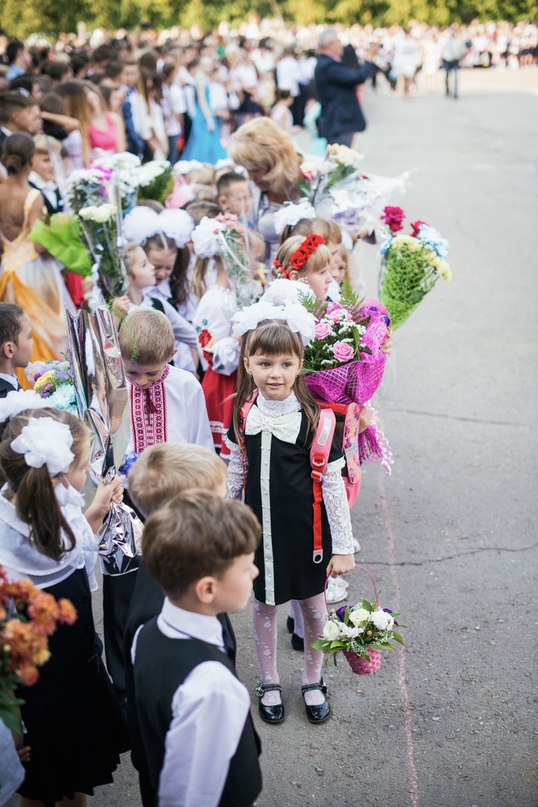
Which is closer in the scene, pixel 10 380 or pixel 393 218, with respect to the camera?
pixel 10 380

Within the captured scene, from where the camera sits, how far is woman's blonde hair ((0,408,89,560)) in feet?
7.90

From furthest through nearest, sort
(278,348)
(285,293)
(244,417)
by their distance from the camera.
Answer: (285,293), (244,417), (278,348)

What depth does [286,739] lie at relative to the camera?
3.26 meters

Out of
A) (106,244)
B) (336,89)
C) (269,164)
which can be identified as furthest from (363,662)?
(336,89)

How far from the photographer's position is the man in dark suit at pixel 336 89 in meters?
10.7

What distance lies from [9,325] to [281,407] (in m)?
1.27

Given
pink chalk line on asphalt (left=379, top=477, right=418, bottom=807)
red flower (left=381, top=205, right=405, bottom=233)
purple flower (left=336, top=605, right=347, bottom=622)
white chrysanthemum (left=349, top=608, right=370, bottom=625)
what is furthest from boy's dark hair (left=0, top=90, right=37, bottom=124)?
white chrysanthemum (left=349, top=608, right=370, bottom=625)

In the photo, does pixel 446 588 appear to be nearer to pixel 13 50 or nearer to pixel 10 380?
pixel 10 380

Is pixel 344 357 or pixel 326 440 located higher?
pixel 344 357

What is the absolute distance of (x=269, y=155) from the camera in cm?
530

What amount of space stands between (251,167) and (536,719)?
3693 mm

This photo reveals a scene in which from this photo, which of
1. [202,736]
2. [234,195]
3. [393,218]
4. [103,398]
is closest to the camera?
[202,736]

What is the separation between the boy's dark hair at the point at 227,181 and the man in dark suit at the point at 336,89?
19.2ft

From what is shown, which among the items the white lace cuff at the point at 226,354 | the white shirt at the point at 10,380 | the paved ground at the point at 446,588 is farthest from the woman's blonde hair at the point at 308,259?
the white shirt at the point at 10,380
